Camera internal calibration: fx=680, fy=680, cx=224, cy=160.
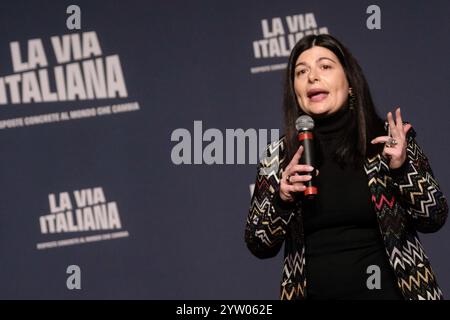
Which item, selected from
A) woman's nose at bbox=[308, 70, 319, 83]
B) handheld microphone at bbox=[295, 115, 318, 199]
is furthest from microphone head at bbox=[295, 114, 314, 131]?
woman's nose at bbox=[308, 70, 319, 83]

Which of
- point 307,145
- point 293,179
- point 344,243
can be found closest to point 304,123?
point 307,145

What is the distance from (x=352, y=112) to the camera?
187 cm

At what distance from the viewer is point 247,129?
121 inches

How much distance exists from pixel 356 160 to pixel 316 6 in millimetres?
1543

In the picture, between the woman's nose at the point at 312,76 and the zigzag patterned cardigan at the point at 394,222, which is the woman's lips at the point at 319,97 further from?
the zigzag patterned cardigan at the point at 394,222

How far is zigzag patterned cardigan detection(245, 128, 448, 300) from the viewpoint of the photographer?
163cm

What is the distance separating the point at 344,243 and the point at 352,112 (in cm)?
40

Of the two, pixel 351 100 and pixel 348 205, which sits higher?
pixel 351 100

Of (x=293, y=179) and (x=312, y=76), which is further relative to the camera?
(x=312, y=76)

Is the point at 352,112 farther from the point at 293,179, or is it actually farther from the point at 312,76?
the point at 293,179

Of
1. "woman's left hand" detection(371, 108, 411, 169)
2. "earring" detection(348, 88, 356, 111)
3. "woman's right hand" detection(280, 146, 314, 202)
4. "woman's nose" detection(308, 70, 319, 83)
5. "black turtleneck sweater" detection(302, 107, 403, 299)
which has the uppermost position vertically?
"woman's nose" detection(308, 70, 319, 83)

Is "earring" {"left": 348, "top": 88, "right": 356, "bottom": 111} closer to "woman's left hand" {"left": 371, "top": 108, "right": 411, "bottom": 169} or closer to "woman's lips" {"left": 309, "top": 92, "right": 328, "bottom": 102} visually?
"woman's lips" {"left": 309, "top": 92, "right": 328, "bottom": 102}
